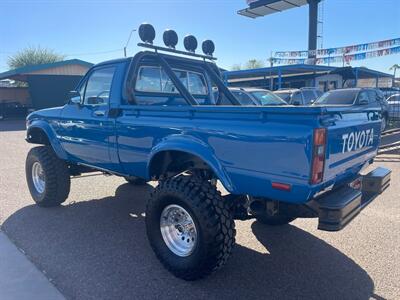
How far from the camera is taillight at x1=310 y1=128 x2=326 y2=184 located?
2416 mm

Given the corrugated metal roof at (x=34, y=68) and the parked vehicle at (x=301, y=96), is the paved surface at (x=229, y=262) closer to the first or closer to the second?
the parked vehicle at (x=301, y=96)

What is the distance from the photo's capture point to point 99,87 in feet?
14.6

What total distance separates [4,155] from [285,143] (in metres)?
9.81

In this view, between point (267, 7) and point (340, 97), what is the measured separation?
20875 mm

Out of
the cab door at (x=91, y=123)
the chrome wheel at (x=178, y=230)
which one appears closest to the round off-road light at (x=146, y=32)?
the cab door at (x=91, y=123)

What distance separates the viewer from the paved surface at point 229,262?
2.99 meters

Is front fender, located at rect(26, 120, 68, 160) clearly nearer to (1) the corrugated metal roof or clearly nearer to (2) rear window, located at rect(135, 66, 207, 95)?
(2) rear window, located at rect(135, 66, 207, 95)

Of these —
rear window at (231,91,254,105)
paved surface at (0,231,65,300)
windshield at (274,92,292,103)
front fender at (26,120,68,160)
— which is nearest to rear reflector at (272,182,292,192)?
paved surface at (0,231,65,300)

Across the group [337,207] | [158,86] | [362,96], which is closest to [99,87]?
[158,86]

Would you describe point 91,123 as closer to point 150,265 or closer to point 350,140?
point 150,265

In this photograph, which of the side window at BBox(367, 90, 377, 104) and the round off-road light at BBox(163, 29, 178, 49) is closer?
the round off-road light at BBox(163, 29, 178, 49)

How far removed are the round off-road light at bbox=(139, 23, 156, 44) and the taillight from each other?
8.45 ft

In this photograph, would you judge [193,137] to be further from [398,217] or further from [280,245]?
[398,217]

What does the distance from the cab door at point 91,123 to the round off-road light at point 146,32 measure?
0.51 m
